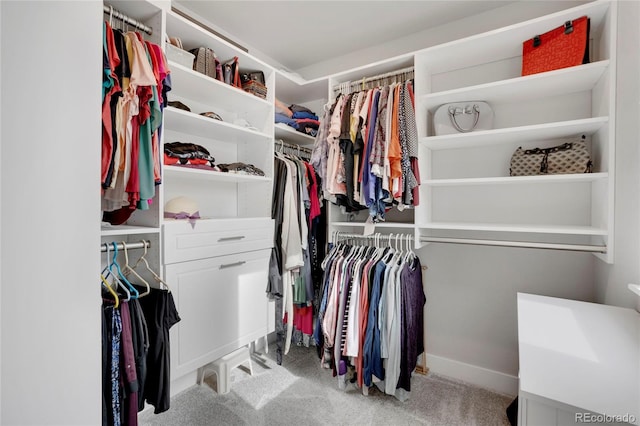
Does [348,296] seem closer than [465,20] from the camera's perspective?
Yes

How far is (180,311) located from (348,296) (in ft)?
3.38

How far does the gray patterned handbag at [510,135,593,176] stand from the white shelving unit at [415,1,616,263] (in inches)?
2.6

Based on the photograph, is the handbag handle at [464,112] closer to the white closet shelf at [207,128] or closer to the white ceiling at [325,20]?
the white ceiling at [325,20]

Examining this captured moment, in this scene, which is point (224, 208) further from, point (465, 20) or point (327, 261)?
point (465, 20)

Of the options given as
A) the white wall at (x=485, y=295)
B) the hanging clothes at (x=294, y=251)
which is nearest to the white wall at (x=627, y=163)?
the white wall at (x=485, y=295)

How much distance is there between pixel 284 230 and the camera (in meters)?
2.21

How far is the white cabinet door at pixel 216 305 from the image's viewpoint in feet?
5.46

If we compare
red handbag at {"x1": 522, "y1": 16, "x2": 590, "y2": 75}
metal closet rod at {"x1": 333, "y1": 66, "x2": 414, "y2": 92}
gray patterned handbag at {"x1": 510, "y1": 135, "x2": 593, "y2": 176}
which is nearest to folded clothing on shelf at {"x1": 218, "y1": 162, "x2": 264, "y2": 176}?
metal closet rod at {"x1": 333, "y1": 66, "x2": 414, "y2": 92}

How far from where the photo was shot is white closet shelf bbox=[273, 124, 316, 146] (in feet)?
7.90
